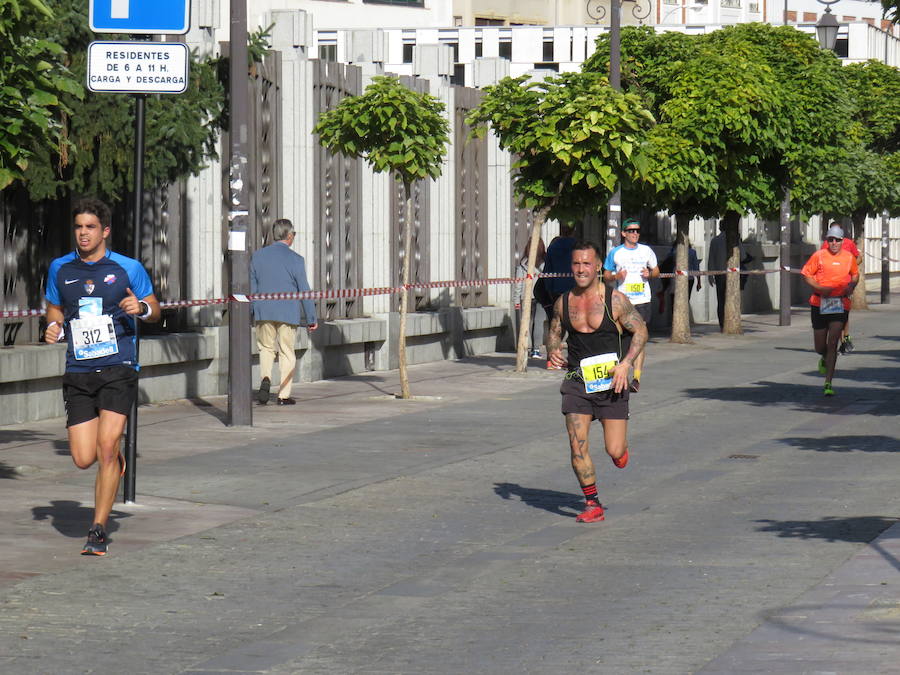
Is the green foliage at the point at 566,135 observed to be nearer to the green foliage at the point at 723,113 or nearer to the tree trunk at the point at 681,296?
the green foliage at the point at 723,113

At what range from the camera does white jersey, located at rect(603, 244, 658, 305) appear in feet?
73.4

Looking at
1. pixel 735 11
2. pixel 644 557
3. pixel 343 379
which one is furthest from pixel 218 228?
pixel 735 11

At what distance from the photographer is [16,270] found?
1600 centimetres

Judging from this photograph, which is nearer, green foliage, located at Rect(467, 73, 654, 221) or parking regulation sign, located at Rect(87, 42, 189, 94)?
parking regulation sign, located at Rect(87, 42, 189, 94)

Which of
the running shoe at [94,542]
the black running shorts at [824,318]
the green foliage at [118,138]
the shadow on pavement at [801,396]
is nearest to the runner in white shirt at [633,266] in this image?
the shadow on pavement at [801,396]

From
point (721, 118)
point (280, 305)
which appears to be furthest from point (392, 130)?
point (721, 118)

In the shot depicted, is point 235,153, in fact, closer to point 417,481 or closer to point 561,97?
point 417,481

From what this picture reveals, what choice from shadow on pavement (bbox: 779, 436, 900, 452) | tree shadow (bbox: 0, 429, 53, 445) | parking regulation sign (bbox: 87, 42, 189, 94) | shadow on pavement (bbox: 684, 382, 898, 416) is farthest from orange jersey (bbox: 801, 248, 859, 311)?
parking regulation sign (bbox: 87, 42, 189, 94)

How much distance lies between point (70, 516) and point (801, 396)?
10.4m

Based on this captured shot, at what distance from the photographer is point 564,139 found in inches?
814

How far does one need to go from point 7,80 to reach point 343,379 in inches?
429

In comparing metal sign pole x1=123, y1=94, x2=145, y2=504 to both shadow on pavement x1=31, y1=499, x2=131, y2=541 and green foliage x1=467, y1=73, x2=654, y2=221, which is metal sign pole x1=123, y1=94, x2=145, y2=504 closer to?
shadow on pavement x1=31, y1=499, x2=131, y2=541

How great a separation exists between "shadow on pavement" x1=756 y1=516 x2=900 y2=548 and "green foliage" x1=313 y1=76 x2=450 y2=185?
27.3 feet

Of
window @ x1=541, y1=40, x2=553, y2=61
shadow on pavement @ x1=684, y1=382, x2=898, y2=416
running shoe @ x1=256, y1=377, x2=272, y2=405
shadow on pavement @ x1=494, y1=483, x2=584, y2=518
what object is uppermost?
window @ x1=541, y1=40, x2=553, y2=61
